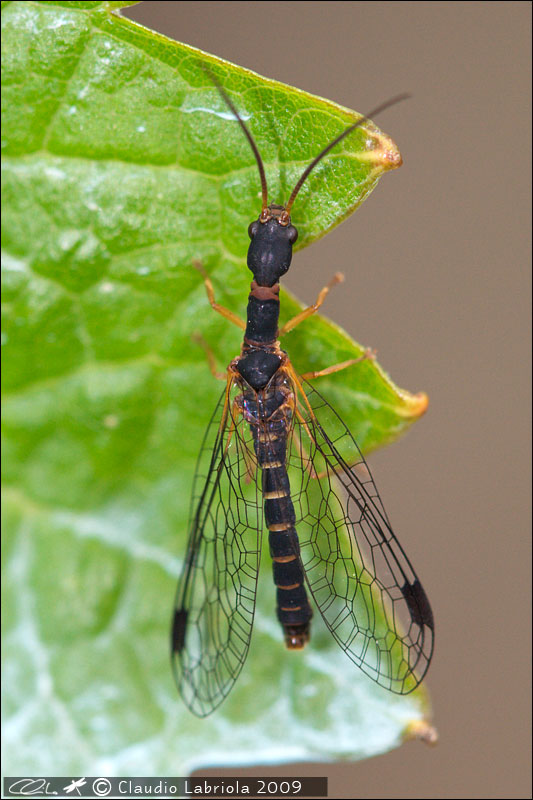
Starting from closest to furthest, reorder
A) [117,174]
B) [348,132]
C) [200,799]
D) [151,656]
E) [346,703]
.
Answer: [348,132] → [117,174] → [346,703] → [151,656] → [200,799]

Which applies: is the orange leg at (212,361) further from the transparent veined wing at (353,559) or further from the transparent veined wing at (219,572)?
the transparent veined wing at (353,559)

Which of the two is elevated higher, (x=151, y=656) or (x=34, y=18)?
(x=34, y=18)

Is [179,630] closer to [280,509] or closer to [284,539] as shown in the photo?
[284,539]

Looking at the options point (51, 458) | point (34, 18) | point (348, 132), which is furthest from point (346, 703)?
point (34, 18)

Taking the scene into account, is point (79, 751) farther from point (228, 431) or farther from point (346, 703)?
point (228, 431)

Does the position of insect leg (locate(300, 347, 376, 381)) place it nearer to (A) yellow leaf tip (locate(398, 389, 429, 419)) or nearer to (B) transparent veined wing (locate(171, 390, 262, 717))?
(A) yellow leaf tip (locate(398, 389, 429, 419))
